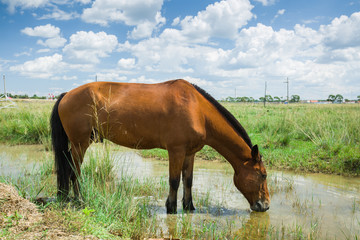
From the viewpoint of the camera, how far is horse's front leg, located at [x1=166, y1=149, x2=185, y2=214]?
417cm

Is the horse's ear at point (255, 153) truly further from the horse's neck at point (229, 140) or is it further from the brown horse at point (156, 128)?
the horse's neck at point (229, 140)

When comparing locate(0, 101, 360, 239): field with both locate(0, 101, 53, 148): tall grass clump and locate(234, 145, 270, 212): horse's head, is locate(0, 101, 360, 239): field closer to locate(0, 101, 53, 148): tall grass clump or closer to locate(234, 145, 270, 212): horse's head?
locate(234, 145, 270, 212): horse's head

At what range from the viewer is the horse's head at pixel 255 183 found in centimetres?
429

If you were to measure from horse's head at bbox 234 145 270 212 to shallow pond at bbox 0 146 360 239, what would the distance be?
0.19 meters

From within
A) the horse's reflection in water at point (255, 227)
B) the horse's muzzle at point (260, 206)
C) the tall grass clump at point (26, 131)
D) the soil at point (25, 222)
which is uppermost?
the tall grass clump at point (26, 131)

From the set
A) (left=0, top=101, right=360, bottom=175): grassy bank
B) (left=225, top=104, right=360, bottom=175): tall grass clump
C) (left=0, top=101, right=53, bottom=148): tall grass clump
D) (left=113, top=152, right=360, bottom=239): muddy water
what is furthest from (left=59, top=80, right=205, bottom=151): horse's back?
(left=0, top=101, right=53, bottom=148): tall grass clump

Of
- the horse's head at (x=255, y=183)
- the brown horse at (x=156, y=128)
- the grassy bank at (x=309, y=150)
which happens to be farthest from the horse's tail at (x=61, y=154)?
the grassy bank at (x=309, y=150)

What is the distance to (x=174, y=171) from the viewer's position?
4191 millimetres

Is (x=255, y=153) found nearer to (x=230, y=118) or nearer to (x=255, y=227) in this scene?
(x=230, y=118)

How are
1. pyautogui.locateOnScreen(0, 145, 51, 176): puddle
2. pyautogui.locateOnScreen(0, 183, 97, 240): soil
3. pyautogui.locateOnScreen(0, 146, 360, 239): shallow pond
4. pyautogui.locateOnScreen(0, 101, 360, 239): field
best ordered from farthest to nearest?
pyautogui.locateOnScreen(0, 145, 51, 176): puddle, pyautogui.locateOnScreen(0, 146, 360, 239): shallow pond, pyautogui.locateOnScreen(0, 101, 360, 239): field, pyautogui.locateOnScreen(0, 183, 97, 240): soil

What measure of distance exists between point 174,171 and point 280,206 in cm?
209

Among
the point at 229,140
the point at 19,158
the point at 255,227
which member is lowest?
the point at 255,227

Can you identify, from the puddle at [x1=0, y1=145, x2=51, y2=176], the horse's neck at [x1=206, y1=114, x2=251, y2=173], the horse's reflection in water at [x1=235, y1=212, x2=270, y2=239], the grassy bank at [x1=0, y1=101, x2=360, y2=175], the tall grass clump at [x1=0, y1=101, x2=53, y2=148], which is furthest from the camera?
the tall grass clump at [x1=0, y1=101, x2=53, y2=148]

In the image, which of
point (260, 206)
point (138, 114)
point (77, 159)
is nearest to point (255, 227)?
point (260, 206)
